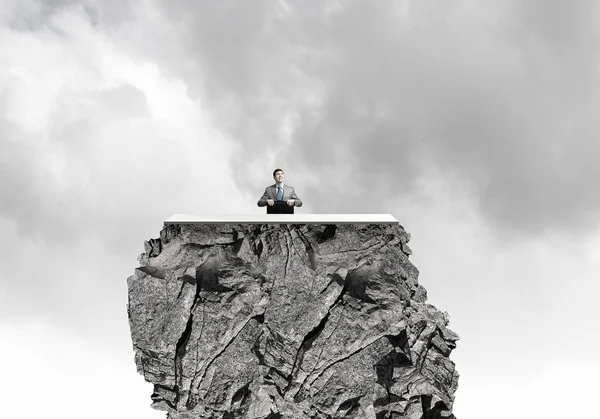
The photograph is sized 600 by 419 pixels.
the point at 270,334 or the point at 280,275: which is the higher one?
the point at 280,275

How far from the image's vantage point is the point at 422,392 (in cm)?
718

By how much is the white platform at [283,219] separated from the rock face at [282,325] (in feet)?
0.23

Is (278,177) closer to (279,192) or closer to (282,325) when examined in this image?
(279,192)

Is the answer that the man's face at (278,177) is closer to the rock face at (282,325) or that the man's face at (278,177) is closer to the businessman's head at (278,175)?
the businessman's head at (278,175)

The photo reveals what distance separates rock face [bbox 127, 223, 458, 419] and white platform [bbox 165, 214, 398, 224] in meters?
0.07

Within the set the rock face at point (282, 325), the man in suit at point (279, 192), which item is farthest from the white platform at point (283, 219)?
the man in suit at point (279, 192)

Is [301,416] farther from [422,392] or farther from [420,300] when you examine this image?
[420,300]

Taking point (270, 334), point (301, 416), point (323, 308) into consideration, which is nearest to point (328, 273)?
point (323, 308)

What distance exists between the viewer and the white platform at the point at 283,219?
726 cm

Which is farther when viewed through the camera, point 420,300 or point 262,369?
point 420,300

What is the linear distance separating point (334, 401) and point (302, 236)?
158 cm

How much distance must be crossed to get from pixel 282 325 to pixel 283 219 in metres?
1.02

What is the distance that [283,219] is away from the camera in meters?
7.32

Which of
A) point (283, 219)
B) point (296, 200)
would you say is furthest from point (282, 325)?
point (296, 200)
